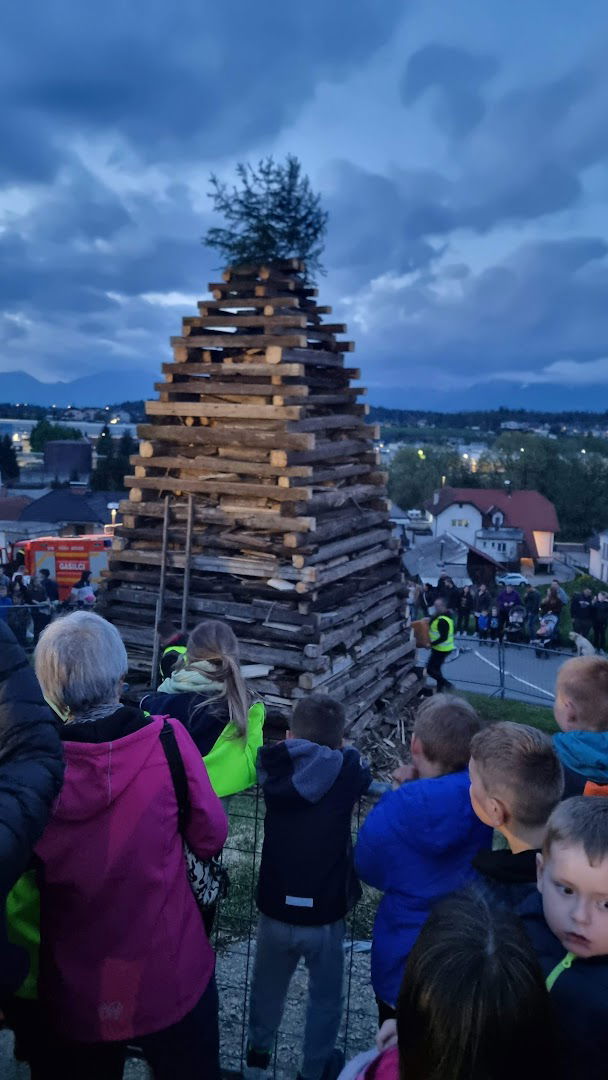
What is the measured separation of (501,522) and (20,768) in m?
70.4

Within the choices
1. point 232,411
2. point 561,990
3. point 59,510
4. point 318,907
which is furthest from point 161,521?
point 59,510

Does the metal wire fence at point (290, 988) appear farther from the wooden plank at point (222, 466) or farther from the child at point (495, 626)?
the child at point (495, 626)

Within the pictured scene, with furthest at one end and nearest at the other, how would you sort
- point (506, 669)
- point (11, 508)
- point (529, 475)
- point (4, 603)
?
1. point (529, 475)
2. point (11, 508)
3. point (506, 669)
4. point (4, 603)

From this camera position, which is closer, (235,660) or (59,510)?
(235,660)

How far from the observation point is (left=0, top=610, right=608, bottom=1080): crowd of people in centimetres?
155

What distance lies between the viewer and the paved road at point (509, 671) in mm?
16781

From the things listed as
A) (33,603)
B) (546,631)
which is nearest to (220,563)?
(33,603)

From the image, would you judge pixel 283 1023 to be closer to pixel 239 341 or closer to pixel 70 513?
pixel 239 341

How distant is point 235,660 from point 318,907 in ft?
3.96

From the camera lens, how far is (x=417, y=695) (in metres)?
12.3

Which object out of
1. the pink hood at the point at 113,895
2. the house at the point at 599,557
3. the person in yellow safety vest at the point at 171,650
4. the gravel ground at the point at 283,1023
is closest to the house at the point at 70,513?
the house at the point at 599,557

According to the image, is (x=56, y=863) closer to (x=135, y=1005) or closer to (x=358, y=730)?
(x=135, y=1005)

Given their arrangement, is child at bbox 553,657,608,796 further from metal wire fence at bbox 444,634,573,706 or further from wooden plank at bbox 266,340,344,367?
metal wire fence at bbox 444,634,573,706

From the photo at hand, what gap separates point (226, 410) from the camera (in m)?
9.60
